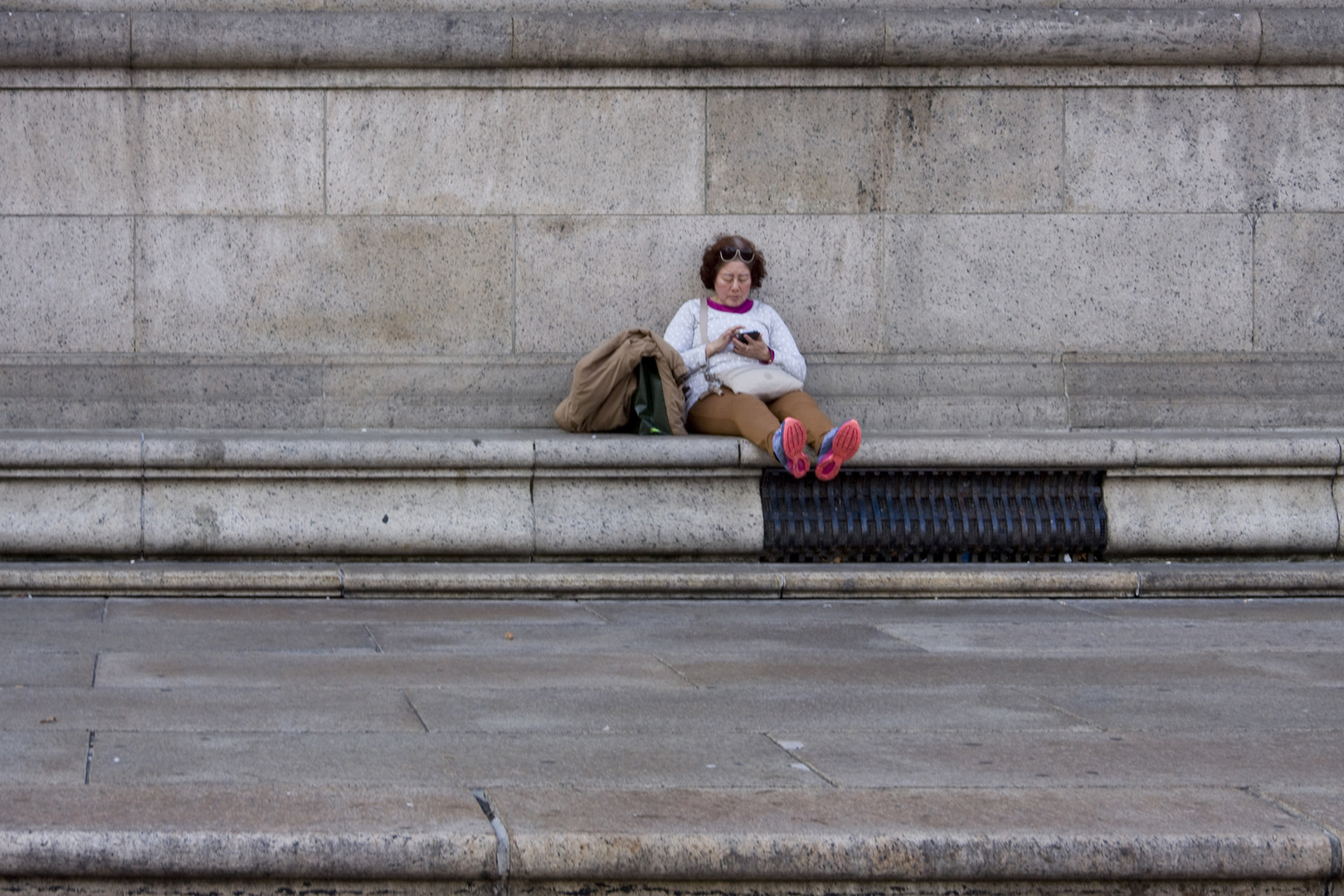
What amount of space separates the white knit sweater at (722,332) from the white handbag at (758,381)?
6 cm

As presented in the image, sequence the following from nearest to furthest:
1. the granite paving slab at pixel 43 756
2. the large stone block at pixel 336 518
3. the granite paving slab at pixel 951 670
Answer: the granite paving slab at pixel 43 756 → the granite paving slab at pixel 951 670 → the large stone block at pixel 336 518

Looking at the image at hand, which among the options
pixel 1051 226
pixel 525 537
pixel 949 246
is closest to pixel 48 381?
pixel 525 537

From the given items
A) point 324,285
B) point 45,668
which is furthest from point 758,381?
point 45,668

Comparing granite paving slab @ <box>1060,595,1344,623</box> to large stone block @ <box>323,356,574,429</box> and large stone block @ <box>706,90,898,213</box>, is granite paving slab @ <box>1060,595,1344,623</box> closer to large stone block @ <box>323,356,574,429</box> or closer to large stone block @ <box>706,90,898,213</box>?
large stone block @ <box>706,90,898,213</box>

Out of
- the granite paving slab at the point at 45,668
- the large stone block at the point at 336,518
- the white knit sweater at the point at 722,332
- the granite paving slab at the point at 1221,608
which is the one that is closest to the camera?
the granite paving slab at the point at 45,668

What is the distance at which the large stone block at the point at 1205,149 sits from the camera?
27.4 ft

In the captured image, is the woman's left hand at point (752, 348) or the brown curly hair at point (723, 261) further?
the brown curly hair at point (723, 261)

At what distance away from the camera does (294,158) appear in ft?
26.7

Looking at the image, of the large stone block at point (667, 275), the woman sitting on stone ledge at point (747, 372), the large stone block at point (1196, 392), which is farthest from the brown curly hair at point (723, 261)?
the large stone block at point (1196, 392)

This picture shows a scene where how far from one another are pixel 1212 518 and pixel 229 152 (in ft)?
18.0

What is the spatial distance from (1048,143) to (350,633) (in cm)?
487

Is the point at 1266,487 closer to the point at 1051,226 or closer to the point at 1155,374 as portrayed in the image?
the point at 1155,374

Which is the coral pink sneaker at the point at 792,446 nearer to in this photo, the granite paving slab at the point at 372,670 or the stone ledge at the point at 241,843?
the granite paving slab at the point at 372,670

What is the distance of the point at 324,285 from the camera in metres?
8.18
